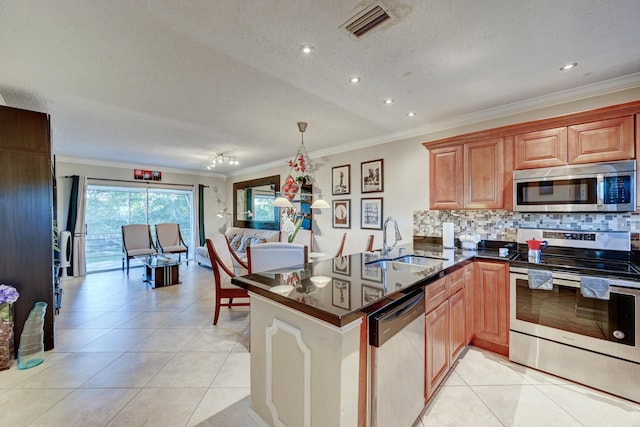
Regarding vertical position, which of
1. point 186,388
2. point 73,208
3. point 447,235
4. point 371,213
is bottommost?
point 186,388

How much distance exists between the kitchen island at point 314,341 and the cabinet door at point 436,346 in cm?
31

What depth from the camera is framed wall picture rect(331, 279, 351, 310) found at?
121 centimetres

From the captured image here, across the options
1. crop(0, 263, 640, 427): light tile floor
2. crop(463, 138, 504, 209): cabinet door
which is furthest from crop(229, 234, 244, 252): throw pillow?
crop(463, 138, 504, 209): cabinet door

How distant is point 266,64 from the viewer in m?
2.09

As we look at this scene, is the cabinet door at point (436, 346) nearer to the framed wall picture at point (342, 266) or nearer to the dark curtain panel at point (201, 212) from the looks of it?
the framed wall picture at point (342, 266)

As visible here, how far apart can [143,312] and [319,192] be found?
330 centimetres

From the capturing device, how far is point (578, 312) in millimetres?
2078

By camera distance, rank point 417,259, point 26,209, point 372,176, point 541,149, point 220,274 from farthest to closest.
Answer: point 372,176 < point 220,274 < point 417,259 < point 541,149 < point 26,209

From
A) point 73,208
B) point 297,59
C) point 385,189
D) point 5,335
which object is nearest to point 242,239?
point 73,208

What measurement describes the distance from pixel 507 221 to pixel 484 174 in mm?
603

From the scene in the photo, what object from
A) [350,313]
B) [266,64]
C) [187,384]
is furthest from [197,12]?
[187,384]

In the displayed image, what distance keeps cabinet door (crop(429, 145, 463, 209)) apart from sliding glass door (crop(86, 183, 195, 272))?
640 cm

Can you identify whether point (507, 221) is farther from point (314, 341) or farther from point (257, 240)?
point (257, 240)

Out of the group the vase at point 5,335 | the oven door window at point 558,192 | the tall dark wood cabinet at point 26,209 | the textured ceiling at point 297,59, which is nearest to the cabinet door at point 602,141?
the oven door window at point 558,192
